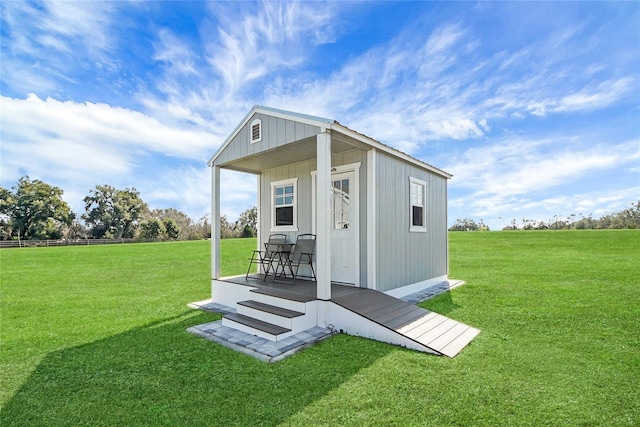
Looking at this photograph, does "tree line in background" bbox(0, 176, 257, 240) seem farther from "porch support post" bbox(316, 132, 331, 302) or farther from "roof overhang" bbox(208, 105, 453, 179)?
"porch support post" bbox(316, 132, 331, 302)


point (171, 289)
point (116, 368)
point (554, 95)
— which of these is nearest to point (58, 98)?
point (171, 289)

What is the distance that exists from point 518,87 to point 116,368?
1010 cm

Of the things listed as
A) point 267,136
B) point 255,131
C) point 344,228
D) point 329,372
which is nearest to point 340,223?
point 344,228

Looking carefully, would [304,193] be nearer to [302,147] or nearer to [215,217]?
[302,147]

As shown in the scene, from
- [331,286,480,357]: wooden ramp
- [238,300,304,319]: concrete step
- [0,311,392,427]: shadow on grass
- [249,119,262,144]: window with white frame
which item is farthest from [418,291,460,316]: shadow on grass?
[249,119,262,144]: window with white frame

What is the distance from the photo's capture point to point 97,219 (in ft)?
105

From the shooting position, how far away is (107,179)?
3222 centimetres

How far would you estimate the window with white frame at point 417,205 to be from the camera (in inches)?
247

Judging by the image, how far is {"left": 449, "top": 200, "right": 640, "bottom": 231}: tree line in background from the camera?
21.9 meters

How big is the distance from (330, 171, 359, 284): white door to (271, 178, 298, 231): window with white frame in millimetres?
1087

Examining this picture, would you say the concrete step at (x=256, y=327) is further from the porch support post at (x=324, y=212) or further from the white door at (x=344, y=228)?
the white door at (x=344, y=228)

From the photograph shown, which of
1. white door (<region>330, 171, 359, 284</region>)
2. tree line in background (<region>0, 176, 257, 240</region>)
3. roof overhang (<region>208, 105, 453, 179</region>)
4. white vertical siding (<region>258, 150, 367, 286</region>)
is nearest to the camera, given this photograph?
roof overhang (<region>208, 105, 453, 179</region>)

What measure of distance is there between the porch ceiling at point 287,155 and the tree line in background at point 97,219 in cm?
2392

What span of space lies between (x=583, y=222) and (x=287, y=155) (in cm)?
2760
